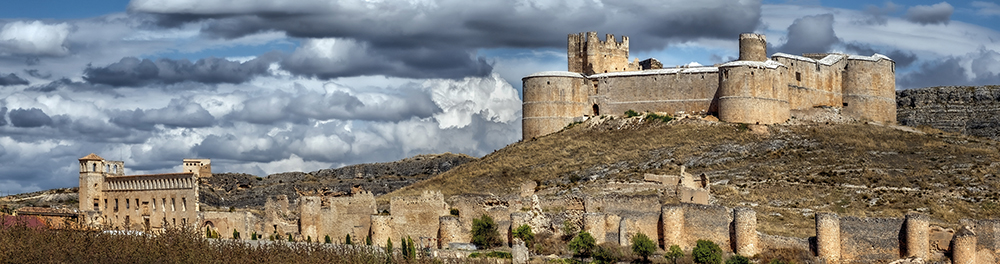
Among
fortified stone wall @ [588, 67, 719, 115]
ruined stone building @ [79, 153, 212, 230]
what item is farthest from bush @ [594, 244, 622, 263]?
fortified stone wall @ [588, 67, 719, 115]

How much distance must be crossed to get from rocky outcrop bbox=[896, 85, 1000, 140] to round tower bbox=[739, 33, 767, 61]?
42.2 feet

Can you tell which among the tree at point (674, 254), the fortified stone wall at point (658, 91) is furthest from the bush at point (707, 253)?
the fortified stone wall at point (658, 91)

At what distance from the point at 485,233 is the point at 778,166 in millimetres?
17997

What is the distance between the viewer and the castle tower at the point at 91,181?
6400 centimetres

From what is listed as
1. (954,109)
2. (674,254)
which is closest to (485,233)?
(674,254)

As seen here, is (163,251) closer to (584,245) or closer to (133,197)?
(584,245)

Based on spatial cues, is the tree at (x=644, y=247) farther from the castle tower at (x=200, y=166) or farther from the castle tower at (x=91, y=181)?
the castle tower at (x=200, y=166)

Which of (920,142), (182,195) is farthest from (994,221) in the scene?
(182,195)

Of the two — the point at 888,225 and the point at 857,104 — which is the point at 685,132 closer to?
the point at 857,104

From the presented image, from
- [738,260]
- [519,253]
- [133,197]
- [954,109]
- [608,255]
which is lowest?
[738,260]

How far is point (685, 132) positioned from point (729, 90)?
138 inches

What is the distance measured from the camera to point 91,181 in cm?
6444

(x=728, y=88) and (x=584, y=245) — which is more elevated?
(x=728, y=88)

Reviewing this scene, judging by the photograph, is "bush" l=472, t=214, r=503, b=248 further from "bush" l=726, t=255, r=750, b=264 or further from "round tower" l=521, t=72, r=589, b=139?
"round tower" l=521, t=72, r=589, b=139
